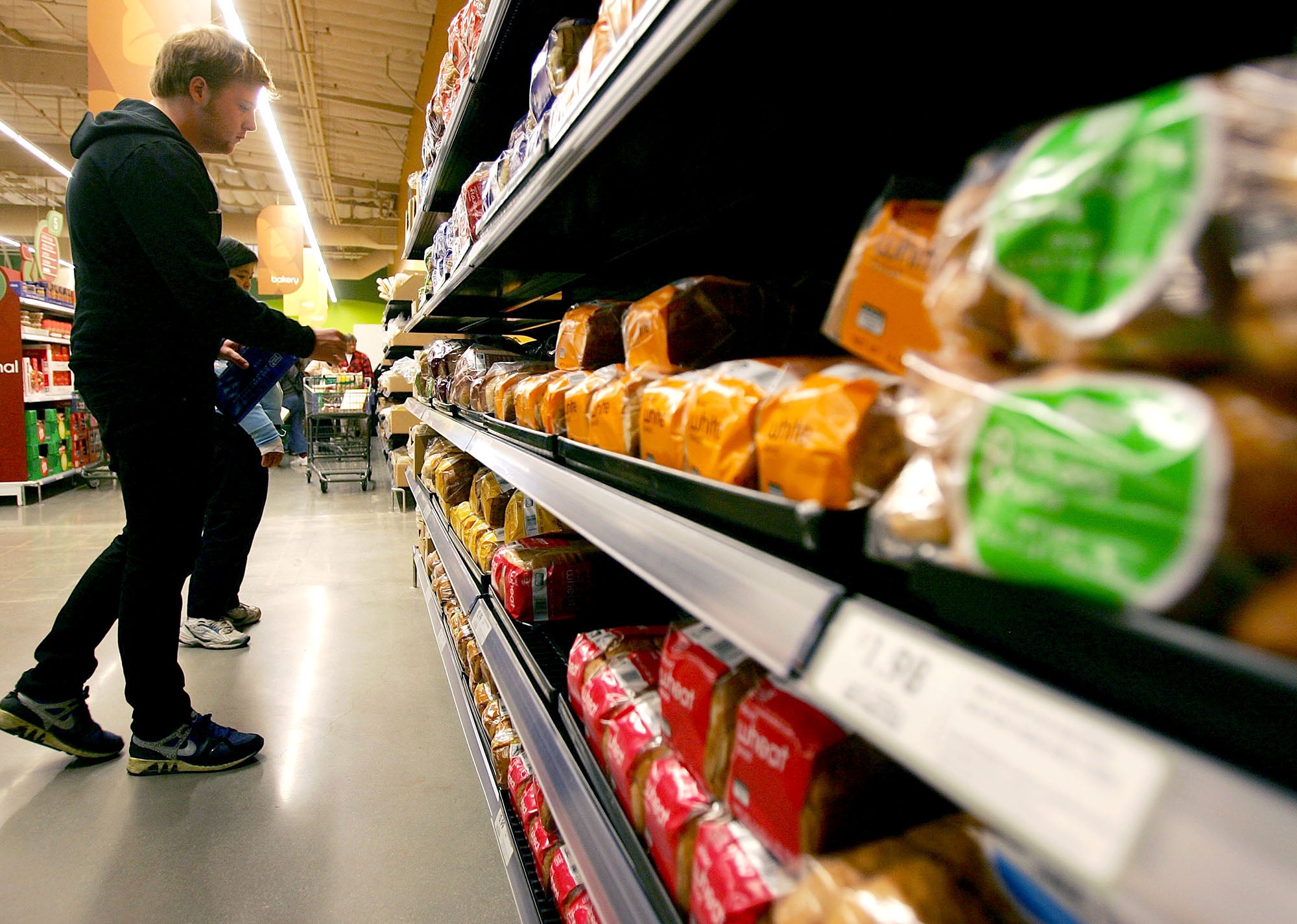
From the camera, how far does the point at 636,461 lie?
853 millimetres

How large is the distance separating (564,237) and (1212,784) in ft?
5.47

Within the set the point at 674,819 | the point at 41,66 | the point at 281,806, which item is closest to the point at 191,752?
the point at 281,806

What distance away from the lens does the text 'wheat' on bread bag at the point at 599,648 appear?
1111mm

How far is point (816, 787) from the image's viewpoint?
0.61 meters

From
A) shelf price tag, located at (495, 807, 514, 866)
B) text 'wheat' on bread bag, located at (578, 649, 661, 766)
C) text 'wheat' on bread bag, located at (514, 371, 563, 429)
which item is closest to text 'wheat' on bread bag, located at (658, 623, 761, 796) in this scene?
text 'wheat' on bread bag, located at (578, 649, 661, 766)

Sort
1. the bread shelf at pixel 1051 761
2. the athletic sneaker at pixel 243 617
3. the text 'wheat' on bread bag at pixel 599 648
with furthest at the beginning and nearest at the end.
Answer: the athletic sneaker at pixel 243 617 → the text 'wheat' on bread bag at pixel 599 648 → the bread shelf at pixel 1051 761

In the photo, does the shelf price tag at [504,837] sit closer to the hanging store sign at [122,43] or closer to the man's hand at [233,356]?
the man's hand at [233,356]

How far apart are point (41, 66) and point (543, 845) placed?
11540mm

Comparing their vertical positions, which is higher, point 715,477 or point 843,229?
point 843,229

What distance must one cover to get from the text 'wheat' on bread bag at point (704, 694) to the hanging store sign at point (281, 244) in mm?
10025

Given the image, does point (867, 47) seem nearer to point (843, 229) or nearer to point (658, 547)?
point (843, 229)

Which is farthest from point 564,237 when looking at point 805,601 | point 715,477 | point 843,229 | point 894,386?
point 805,601

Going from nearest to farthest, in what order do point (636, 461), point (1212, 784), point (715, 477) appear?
point (1212, 784) < point (715, 477) < point (636, 461)

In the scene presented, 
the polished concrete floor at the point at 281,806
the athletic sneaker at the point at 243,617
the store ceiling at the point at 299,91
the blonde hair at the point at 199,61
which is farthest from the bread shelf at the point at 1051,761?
the store ceiling at the point at 299,91
